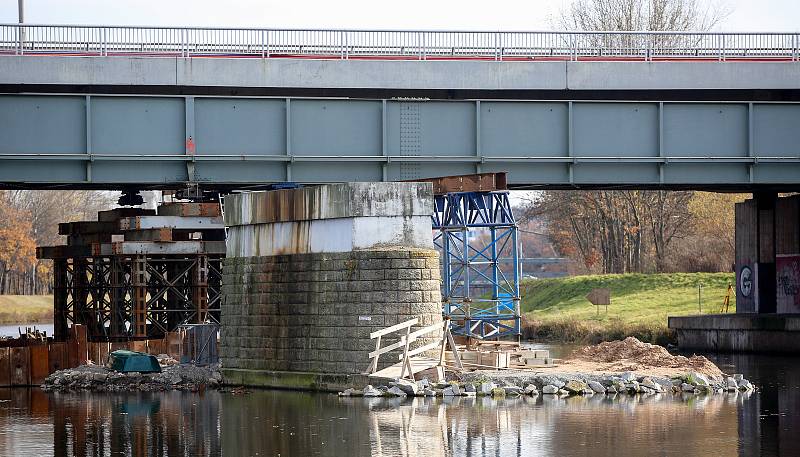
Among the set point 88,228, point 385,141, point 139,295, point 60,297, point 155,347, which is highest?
point 385,141

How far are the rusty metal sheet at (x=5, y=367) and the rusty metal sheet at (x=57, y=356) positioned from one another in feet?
3.70

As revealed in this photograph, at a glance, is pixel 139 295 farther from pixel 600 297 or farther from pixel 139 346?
pixel 600 297

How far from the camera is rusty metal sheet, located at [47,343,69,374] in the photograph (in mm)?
40219

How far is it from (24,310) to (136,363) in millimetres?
62852

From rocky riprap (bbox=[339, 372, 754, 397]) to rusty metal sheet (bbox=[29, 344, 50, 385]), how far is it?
35.4ft

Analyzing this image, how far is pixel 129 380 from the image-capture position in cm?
3781

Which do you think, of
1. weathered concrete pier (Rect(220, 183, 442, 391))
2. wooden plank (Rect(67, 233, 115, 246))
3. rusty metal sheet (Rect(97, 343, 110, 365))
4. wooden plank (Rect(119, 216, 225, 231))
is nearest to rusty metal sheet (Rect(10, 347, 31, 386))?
rusty metal sheet (Rect(97, 343, 110, 365))

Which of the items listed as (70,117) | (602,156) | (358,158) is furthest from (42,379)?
(602,156)

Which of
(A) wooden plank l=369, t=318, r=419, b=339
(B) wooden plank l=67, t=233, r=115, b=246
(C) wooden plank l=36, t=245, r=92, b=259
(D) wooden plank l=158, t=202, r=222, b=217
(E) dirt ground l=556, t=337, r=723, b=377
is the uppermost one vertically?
(D) wooden plank l=158, t=202, r=222, b=217

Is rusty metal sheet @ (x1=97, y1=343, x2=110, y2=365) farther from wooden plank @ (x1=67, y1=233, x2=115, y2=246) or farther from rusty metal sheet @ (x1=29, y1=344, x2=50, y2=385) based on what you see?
wooden plank @ (x1=67, y1=233, x2=115, y2=246)

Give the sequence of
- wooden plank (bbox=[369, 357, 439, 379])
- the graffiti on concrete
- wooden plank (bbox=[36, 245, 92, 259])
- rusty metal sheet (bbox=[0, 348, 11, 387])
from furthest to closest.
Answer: the graffiti on concrete < wooden plank (bbox=[36, 245, 92, 259]) < rusty metal sheet (bbox=[0, 348, 11, 387]) < wooden plank (bbox=[369, 357, 439, 379])

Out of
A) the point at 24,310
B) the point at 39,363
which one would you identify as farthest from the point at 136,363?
the point at 24,310

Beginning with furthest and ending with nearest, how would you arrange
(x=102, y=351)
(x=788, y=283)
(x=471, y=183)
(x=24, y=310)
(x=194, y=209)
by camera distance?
(x=24, y=310), (x=788, y=283), (x=194, y=209), (x=471, y=183), (x=102, y=351)

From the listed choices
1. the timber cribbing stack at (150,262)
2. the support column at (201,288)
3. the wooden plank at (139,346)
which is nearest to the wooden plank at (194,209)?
the timber cribbing stack at (150,262)
